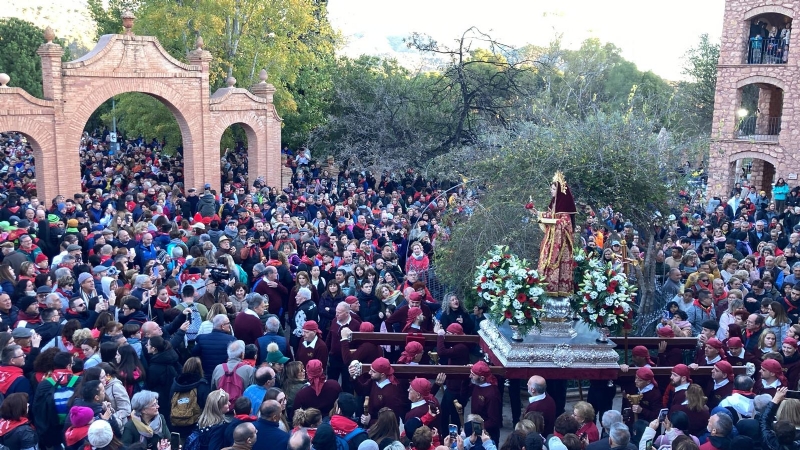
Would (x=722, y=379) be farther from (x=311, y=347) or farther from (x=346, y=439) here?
(x=311, y=347)

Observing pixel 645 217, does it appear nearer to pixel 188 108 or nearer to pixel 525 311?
pixel 525 311

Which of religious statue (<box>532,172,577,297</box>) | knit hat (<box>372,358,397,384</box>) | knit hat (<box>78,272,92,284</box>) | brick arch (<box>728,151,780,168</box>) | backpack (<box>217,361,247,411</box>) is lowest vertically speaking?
backpack (<box>217,361,247,411</box>)

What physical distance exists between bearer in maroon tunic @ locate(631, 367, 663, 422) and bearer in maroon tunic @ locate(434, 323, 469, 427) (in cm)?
202

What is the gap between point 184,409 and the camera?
7996mm

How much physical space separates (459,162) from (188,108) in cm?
879

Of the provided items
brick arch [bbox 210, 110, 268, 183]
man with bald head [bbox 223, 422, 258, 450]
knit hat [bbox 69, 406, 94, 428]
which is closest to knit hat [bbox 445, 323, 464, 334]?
man with bald head [bbox 223, 422, 258, 450]

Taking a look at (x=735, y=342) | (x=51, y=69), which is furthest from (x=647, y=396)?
(x=51, y=69)

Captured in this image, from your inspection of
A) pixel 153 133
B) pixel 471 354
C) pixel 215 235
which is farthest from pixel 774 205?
pixel 153 133

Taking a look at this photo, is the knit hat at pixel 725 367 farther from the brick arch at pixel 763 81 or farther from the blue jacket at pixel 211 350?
the brick arch at pixel 763 81

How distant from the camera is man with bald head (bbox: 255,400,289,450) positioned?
7.01m

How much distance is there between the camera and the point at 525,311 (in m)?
9.74

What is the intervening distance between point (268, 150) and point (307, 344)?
16428 millimetres

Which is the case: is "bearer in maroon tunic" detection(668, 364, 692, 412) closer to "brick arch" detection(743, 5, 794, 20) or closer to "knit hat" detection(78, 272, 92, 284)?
"knit hat" detection(78, 272, 92, 284)

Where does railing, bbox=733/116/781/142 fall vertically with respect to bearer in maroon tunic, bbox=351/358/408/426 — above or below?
above
